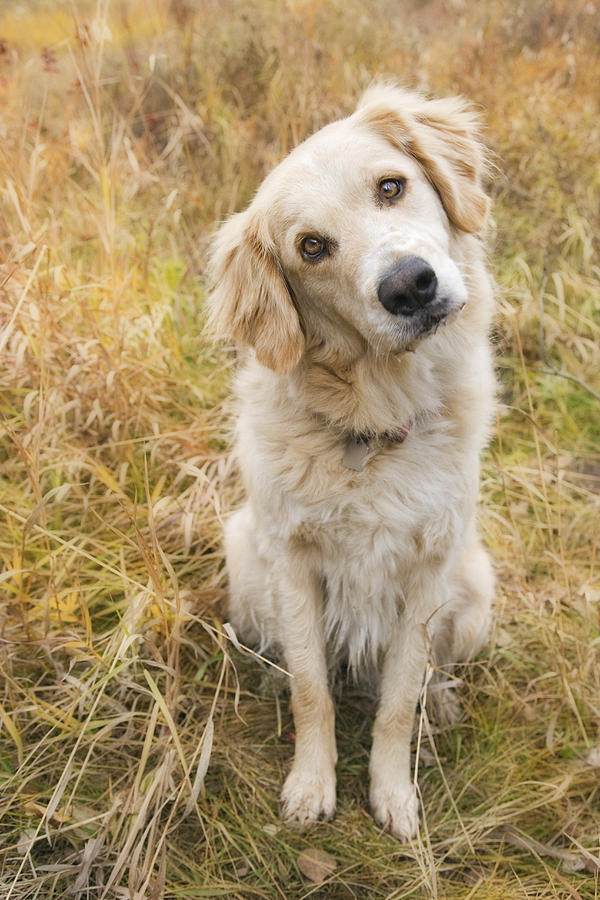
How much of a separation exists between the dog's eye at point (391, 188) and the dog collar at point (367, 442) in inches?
24.0

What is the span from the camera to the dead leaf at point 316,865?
6.72 ft

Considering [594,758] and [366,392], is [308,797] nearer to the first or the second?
[594,758]

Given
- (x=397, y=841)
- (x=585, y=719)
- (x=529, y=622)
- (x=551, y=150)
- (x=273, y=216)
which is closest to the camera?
(x=273, y=216)

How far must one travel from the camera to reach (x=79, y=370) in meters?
2.81

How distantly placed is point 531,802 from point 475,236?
1723mm

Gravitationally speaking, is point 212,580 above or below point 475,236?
below

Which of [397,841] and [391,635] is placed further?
[391,635]

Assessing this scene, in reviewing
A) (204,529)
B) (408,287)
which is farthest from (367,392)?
(204,529)

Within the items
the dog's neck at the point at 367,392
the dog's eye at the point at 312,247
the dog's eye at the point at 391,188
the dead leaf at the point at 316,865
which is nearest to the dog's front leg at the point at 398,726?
the dead leaf at the point at 316,865

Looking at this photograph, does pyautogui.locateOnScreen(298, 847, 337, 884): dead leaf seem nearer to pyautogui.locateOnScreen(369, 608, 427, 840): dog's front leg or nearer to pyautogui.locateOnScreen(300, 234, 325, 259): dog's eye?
pyautogui.locateOnScreen(369, 608, 427, 840): dog's front leg

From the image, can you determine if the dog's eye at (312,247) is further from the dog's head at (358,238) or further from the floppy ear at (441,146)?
the floppy ear at (441,146)

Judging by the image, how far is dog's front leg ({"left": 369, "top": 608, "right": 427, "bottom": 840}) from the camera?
224 centimetres

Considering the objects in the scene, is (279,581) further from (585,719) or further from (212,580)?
(585,719)

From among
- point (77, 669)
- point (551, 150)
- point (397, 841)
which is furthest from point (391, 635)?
point (551, 150)
